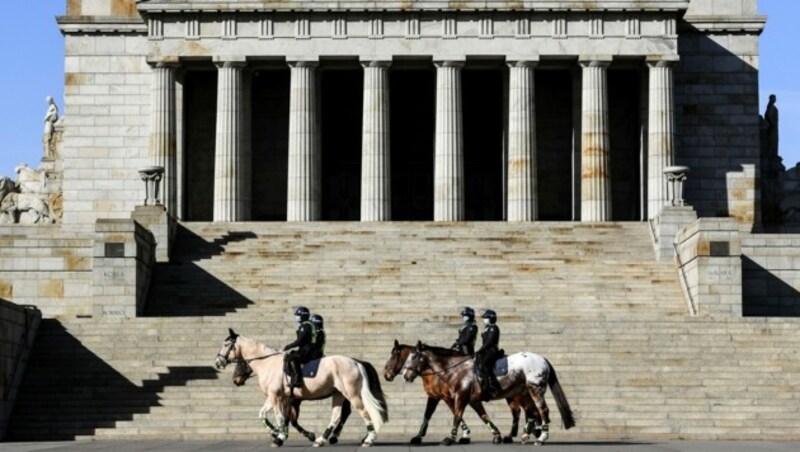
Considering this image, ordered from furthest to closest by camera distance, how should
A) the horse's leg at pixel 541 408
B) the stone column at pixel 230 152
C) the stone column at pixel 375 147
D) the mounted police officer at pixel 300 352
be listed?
the stone column at pixel 230 152 < the stone column at pixel 375 147 < the horse's leg at pixel 541 408 < the mounted police officer at pixel 300 352

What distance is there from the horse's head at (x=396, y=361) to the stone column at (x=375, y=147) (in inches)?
1428

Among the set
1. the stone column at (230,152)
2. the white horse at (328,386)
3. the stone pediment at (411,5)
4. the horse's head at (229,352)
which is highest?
the stone pediment at (411,5)

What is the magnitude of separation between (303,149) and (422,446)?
38.7 m

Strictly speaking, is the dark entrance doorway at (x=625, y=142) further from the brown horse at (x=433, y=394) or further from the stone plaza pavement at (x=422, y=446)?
the brown horse at (x=433, y=394)

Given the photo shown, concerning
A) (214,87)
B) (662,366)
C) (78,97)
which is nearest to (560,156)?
(214,87)

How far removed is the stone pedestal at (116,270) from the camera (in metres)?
62.9

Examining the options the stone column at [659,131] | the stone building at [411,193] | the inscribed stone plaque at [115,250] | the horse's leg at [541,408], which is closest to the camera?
the horse's leg at [541,408]

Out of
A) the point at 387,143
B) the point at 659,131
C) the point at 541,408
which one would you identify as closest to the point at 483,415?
the point at 541,408

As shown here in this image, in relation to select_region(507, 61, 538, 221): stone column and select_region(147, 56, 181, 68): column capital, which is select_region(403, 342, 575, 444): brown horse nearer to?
select_region(507, 61, 538, 221): stone column

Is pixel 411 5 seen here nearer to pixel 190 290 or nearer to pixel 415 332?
pixel 190 290

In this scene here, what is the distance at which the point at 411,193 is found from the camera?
88500 mm

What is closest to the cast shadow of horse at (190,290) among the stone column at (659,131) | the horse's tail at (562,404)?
the stone column at (659,131)

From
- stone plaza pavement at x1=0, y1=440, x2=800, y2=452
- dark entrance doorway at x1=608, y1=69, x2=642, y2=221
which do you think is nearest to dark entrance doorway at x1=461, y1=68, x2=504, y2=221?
dark entrance doorway at x1=608, y1=69, x2=642, y2=221

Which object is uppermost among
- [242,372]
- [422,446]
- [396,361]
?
[396,361]
